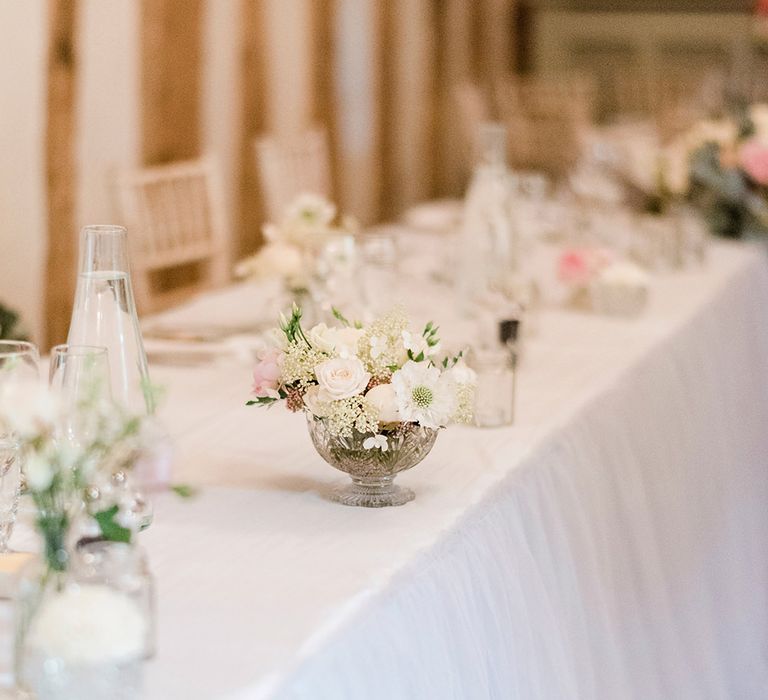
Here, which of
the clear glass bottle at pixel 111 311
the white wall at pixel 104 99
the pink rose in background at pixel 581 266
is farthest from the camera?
the white wall at pixel 104 99

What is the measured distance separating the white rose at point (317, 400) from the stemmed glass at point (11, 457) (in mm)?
288

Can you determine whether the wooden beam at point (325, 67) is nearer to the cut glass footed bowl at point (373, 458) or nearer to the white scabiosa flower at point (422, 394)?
the cut glass footed bowl at point (373, 458)

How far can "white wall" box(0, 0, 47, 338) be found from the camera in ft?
12.4

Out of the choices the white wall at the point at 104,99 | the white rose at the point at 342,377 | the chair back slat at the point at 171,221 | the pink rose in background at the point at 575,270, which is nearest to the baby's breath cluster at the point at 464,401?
the white rose at the point at 342,377

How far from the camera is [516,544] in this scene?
170 cm

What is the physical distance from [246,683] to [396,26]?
6318 millimetres

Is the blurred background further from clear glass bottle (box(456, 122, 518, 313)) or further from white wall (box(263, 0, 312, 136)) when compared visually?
clear glass bottle (box(456, 122, 518, 313))

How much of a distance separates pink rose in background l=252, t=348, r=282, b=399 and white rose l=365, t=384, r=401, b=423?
117 mm

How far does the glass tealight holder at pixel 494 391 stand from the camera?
1957 mm

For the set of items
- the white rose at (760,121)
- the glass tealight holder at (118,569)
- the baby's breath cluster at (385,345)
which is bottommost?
the glass tealight holder at (118,569)

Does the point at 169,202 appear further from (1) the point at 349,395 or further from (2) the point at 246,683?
(2) the point at 246,683

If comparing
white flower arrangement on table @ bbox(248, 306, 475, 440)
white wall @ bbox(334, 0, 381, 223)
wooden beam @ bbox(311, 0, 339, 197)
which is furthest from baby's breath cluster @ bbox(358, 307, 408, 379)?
white wall @ bbox(334, 0, 381, 223)

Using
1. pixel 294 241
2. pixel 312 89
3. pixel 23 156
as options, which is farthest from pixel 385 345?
pixel 312 89

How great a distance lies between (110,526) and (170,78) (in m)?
3.83
